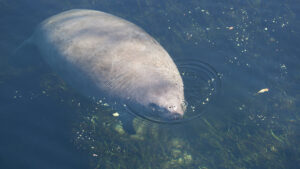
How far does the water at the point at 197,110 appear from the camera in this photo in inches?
197

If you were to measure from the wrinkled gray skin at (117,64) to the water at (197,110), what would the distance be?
788 mm

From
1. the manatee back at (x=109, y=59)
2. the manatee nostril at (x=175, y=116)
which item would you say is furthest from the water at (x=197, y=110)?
the manatee back at (x=109, y=59)

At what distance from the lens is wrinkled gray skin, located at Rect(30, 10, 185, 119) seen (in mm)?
4574

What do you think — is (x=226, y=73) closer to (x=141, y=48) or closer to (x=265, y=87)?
(x=265, y=87)

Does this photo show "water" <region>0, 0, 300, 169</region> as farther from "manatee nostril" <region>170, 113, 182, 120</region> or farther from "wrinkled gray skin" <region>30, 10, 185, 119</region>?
"wrinkled gray skin" <region>30, 10, 185, 119</region>

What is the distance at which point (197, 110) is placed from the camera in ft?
17.5

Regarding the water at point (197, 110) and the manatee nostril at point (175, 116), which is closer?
the manatee nostril at point (175, 116)

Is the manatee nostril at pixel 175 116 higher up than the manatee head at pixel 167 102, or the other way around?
the manatee head at pixel 167 102

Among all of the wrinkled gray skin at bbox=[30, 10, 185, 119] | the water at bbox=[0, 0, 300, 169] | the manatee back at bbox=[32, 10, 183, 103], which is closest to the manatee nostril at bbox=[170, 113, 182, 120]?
the wrinkled gray skin at bbox=[30, 10, 185, 119]

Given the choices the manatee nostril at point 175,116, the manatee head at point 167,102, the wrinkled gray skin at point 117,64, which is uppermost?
the wrinkled gray skin at point 117,64

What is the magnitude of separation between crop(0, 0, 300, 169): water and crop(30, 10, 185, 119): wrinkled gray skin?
0.79m

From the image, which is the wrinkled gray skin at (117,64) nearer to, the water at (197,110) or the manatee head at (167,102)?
the manatee head at (167,102)

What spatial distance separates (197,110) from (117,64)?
6.85ft

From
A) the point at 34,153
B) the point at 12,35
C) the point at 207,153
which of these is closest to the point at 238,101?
the point at 207,153
